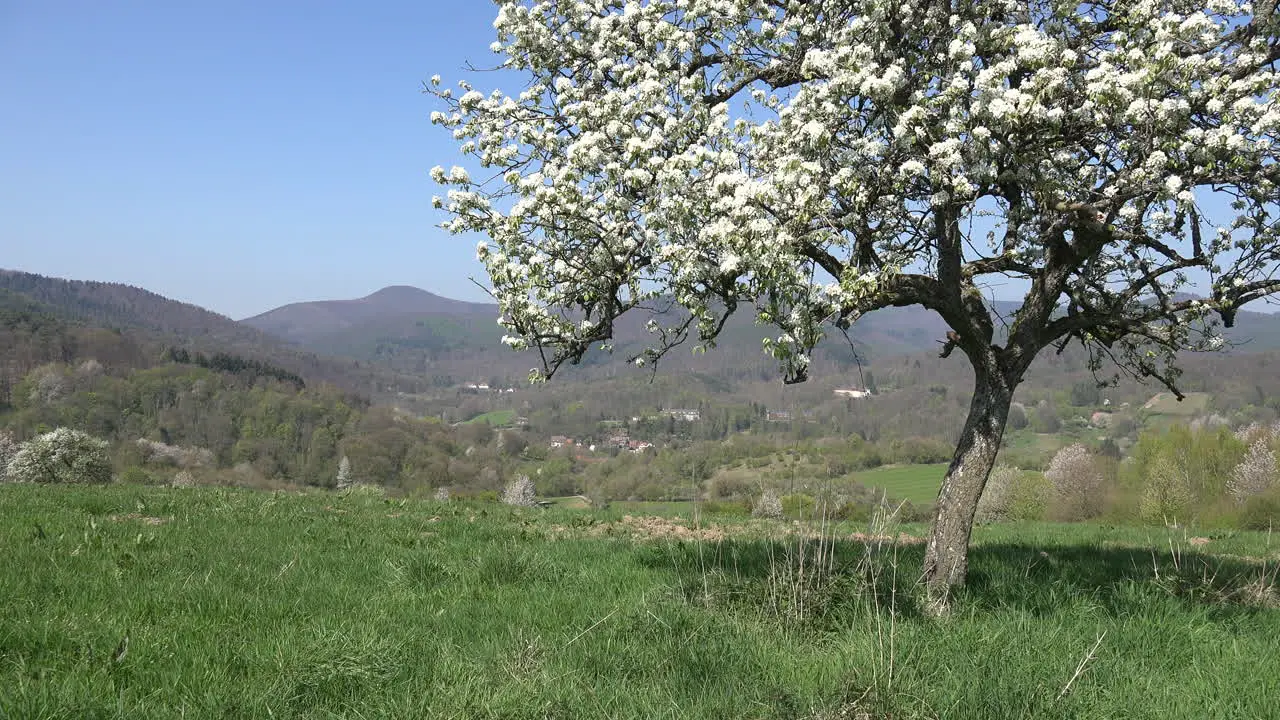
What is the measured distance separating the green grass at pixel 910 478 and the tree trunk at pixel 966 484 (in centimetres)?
7666

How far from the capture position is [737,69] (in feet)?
35.3

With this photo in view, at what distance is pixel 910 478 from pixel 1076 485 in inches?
1356

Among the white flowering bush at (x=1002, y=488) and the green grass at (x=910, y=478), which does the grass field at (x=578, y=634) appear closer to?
the white flowering bush at (x=1002, y=488)

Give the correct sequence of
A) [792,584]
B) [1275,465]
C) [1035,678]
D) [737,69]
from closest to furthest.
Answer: [1035,678] → [792,584] → [737,69] → [1275,465]

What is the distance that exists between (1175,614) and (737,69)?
8.69m

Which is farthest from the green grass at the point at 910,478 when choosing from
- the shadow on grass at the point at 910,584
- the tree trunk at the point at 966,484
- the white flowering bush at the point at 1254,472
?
the tree trunk at the point at 966,484

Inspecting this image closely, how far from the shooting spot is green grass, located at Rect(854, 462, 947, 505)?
91662mm

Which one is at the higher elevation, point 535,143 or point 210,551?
point 535,143

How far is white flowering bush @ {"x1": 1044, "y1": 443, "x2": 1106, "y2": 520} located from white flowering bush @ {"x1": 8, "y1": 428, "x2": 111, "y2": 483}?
75111mm

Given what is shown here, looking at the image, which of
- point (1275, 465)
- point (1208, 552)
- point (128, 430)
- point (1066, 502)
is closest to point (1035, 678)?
point (1208, 552)

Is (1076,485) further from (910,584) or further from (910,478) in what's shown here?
(910,584)

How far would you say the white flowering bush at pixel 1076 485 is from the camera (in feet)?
227

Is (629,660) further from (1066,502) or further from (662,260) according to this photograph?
(1066,502)

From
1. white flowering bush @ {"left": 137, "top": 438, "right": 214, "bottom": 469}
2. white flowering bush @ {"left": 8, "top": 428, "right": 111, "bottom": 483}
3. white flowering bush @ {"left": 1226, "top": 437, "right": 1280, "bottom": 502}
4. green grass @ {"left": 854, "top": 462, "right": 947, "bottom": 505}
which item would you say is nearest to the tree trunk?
white flowering bush @ {"left": 8, "top": 428, "right": 111, "bottom": 483}
